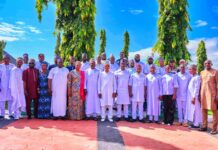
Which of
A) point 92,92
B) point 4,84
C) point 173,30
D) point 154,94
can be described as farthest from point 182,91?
point 173,30

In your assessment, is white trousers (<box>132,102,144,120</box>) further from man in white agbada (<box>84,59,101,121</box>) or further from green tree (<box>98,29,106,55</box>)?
green tree (<box>98,29,106,55</box>)

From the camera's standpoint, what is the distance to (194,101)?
28.6 feet

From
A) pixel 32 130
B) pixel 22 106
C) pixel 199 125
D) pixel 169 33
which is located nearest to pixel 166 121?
pixel 199 125

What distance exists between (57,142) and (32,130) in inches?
59.2

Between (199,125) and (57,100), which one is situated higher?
(57,100)

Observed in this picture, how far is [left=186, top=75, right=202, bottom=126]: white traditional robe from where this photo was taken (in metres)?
8.59

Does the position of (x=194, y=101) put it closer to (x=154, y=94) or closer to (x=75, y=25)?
(x=154, y=94)

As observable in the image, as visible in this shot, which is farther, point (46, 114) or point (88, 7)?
point (88, 7)

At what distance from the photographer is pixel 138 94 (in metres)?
9.53

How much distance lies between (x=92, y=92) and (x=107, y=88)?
1.93 feet

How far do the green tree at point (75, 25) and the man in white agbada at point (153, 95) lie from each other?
21.8 feet

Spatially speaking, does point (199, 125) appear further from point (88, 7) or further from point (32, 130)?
point (88, 7)

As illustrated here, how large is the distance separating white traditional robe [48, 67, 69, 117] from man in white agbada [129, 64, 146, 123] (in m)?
2.36

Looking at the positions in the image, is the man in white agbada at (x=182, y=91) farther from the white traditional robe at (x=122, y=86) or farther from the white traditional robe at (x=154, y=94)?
the white traditional robe at (x=122, y=86)
